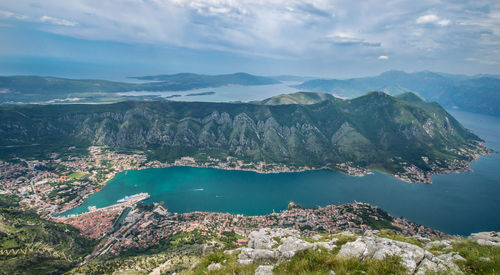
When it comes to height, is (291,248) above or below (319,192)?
above

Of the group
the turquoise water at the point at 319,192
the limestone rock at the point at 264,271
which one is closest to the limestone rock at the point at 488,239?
the limestone rock at the point at 264,271

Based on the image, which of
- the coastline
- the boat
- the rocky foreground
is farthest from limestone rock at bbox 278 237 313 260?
the coastline

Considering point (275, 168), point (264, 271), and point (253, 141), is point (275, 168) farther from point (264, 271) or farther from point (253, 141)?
point (264, 271)

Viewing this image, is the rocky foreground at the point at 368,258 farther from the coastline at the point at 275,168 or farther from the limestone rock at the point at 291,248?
the coastline at the point at 275,168

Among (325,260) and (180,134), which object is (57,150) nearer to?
(180,134)

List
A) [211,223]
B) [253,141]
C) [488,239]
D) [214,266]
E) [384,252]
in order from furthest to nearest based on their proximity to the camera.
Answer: [253,141] < [211,223] < [488,239] < [214,266] < [384,252]

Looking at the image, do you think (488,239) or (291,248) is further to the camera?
(488,239)

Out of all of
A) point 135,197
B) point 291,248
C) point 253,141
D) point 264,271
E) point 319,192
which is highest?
point 264,271

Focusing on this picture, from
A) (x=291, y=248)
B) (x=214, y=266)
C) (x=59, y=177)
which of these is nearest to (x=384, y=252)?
(x=291, y=248)

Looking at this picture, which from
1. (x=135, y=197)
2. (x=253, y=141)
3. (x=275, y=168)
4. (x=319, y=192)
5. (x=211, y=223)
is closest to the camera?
(x=211, y=223)
